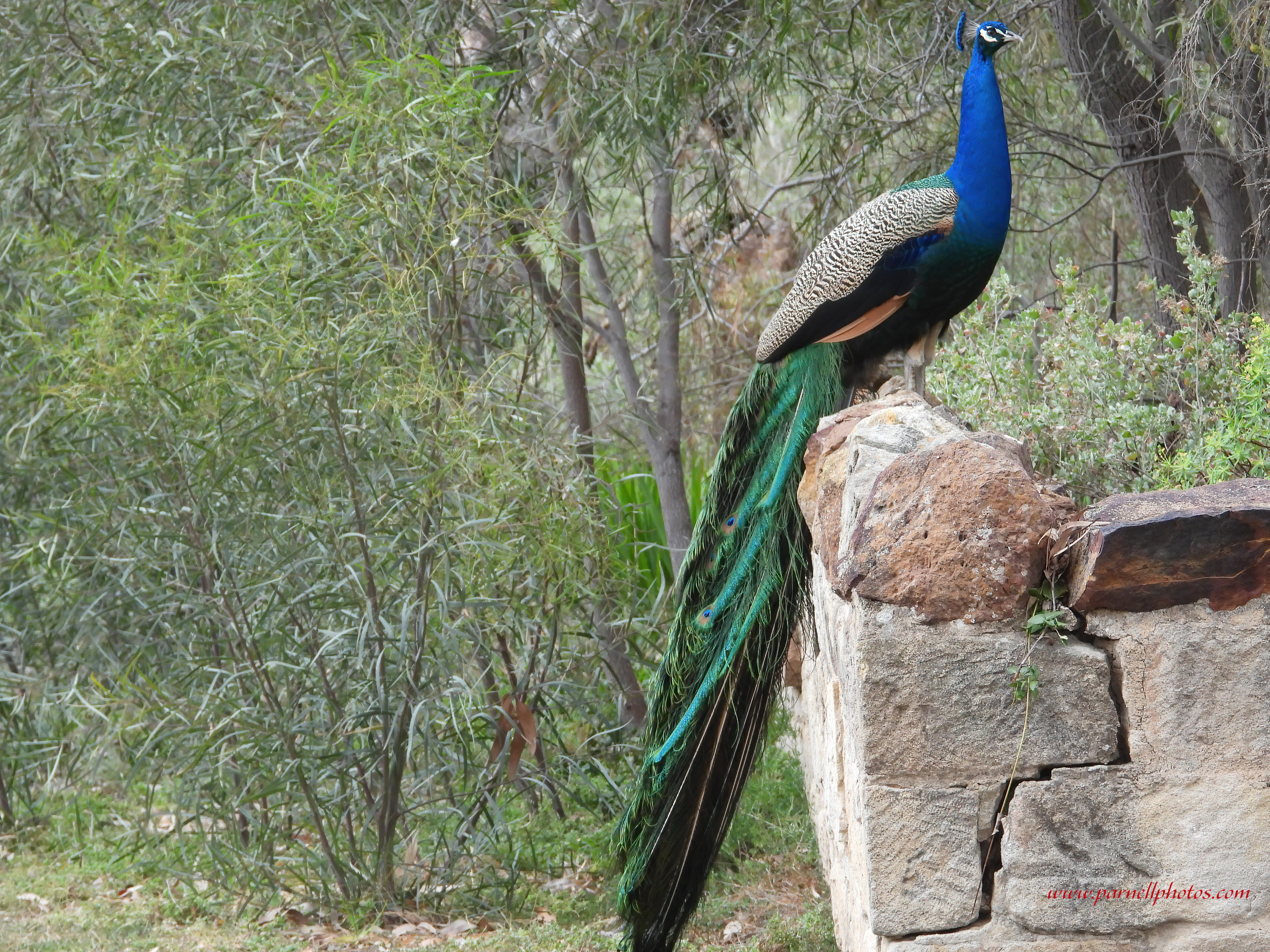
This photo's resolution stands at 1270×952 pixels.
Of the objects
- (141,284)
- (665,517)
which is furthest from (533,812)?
(141,284)

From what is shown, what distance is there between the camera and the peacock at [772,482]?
2.91 meters

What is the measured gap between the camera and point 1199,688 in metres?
1.98

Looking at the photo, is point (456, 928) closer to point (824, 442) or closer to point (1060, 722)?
point (824, 442)

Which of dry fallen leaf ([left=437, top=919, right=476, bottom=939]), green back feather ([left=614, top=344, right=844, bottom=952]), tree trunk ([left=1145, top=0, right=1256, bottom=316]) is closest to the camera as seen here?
green back feather ([left=614, top=344, right=844, bottom=952])

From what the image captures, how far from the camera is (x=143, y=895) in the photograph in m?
4.26

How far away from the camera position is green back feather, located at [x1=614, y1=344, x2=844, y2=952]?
2.90 meters

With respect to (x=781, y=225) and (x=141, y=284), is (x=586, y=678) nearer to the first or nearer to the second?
(x=141, y=284)

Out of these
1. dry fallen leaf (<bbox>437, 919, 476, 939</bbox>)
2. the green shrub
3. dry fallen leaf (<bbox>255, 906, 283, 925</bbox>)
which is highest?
the green shrub

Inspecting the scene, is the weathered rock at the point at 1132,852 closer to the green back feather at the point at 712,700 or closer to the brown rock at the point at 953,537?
the brown rock at the point at 953,537

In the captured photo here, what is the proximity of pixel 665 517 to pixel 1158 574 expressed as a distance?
3.07 m

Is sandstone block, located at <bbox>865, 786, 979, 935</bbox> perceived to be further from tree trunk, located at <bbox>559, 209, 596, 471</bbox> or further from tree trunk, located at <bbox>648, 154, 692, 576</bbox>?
tree trunk, located at <bbox>648, 154, 692, 576</bbox>

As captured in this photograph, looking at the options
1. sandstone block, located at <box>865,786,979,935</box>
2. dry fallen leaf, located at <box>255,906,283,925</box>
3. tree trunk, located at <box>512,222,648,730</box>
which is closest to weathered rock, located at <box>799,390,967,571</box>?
sandstone block, located at <box>865,786,979,935</box>

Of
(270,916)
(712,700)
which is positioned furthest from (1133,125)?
(270,916)

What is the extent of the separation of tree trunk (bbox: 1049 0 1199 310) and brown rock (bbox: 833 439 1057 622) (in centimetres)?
264
